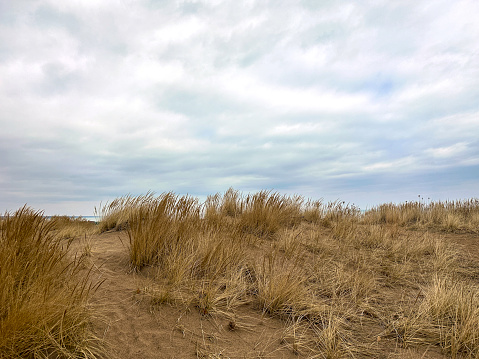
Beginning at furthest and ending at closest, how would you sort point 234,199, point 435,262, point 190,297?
1. point 234,199
2. point 435,262
3. point 190,297

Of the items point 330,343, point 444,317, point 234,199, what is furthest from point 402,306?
point 234,199

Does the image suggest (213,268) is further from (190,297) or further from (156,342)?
(156,342)

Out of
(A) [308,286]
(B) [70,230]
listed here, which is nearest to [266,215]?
(A) [308,286]

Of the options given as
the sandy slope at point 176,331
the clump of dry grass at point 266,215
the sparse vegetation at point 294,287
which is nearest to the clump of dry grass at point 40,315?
the sparse vegetation at point 294,287

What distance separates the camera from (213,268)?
4.04m

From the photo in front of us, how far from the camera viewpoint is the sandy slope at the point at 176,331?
8.66 feet

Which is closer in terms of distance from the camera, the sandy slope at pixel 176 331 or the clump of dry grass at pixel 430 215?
the sandy slope at pixel 176 331

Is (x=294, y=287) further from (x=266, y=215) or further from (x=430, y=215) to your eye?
(x=430, y=215)

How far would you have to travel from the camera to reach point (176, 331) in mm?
2904

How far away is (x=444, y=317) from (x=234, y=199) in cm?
609

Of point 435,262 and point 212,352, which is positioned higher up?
point 435,262

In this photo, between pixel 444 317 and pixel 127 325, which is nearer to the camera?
pixel 127 325

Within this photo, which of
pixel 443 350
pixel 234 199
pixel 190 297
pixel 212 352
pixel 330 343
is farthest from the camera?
pixel 234 199

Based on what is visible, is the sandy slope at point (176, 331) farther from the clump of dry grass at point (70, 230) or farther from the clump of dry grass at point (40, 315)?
the clump of dry grass at point (70, 230)
